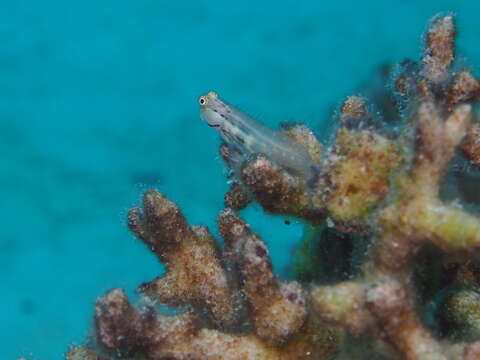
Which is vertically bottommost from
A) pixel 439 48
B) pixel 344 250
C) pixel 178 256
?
pixel 344 250

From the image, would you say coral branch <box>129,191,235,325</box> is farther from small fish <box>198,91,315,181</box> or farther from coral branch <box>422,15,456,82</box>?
coral branch <box>422,15,456,82</box>

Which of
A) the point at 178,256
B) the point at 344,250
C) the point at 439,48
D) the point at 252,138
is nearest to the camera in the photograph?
the point at 344,250

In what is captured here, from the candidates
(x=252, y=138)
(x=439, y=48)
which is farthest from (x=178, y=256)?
(x=439, y=48)

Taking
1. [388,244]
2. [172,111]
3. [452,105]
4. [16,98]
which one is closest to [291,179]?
[388,244]

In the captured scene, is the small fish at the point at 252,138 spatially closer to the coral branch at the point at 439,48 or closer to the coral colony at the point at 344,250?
the coral colony at the point at 344,250

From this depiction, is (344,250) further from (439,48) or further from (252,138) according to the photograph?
(439,48)
